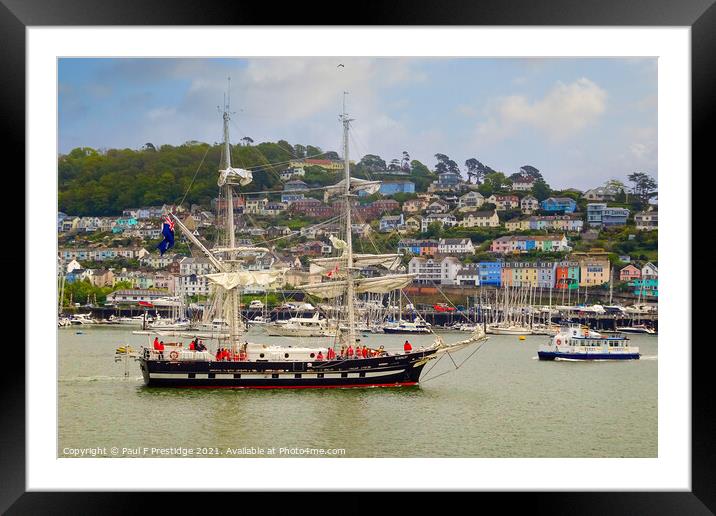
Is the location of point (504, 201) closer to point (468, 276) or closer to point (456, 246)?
point (456, 246)

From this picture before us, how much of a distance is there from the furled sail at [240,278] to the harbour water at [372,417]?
187cm

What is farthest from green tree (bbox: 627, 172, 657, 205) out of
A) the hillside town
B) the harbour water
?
the harbour water

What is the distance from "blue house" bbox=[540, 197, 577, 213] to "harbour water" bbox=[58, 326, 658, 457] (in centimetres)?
1717

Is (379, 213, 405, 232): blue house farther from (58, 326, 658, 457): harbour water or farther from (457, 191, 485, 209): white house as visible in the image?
(58, 326, 658, 457): harbour water

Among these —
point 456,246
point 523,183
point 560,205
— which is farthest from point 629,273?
point 456,246

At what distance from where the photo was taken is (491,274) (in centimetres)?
3397

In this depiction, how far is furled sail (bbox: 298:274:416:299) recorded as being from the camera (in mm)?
15555

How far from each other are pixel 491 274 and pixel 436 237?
267cm

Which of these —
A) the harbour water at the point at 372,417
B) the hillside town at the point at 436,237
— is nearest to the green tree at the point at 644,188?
the hillside town at the point at 436,237
